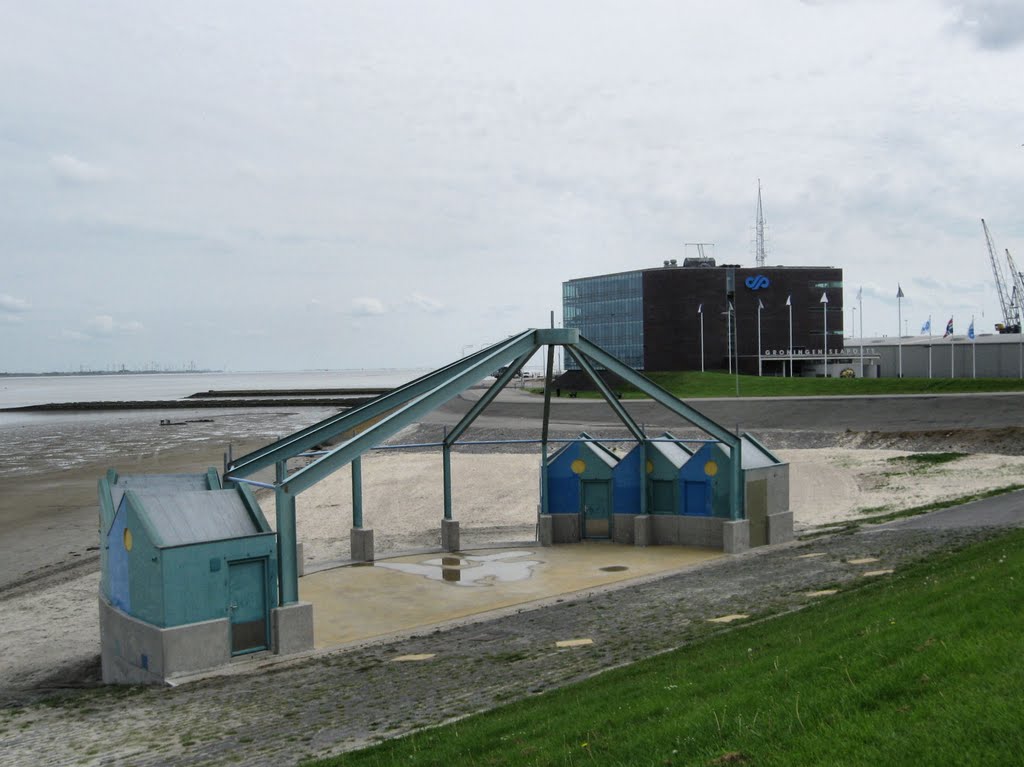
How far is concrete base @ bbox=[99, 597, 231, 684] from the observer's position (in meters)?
13.6

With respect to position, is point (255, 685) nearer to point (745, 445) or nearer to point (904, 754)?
point (904, 754)

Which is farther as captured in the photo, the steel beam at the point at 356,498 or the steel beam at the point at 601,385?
the steel beam at the point at 356,498

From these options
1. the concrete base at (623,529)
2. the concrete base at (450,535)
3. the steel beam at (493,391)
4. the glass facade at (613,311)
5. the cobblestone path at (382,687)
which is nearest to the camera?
→ the cobblestone path at (382,687)

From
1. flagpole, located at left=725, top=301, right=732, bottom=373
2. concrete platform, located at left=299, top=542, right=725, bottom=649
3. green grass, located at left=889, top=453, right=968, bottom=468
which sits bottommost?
concrete platform, located at left=299, top=542, right=725, bottom=649

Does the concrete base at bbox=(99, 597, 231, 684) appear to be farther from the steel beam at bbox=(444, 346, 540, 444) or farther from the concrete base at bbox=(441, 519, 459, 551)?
the concrete base at bbox=(441, 519, 459, 551)

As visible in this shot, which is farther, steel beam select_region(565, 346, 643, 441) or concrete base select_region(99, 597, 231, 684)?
steel beam select_region(565, 346, 643, 441)

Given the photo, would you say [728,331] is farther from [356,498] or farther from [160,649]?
[160,649]

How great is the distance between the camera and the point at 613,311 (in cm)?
12181

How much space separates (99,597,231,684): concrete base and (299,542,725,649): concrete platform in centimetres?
205

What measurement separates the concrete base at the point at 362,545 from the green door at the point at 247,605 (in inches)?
306

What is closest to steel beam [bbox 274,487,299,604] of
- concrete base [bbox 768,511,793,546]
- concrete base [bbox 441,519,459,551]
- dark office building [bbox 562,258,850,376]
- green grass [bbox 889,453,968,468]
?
concrete base [bbox 441,519,459,551]

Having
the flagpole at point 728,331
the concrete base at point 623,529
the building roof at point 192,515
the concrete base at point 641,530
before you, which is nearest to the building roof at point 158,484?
the building roof at point 192,515

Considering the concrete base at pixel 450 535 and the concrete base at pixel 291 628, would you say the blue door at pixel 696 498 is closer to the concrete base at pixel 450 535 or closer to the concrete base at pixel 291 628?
the concrete base at pixel 450 535

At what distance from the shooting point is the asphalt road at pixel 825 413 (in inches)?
1981
